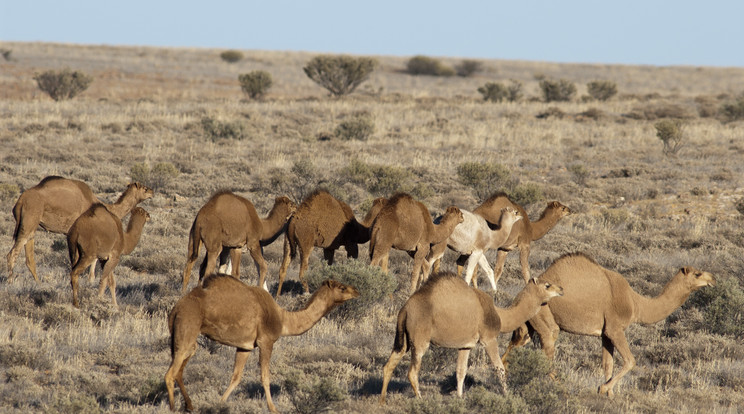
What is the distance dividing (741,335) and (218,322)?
806cm

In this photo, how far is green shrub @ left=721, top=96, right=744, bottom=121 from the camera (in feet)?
124

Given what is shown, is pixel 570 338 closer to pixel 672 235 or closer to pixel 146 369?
pixel 146 369

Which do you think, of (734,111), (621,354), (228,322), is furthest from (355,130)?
(228,322)

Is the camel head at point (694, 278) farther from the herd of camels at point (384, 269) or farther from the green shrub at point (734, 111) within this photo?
the green shrub at point (734, 111)

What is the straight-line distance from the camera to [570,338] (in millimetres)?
11688

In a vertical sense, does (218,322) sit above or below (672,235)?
above

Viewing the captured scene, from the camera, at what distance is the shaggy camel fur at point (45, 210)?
1340 cm

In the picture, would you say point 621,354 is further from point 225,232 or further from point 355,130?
point 355,130

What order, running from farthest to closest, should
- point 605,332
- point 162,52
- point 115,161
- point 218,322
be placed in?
point 162,52 < point 115,161 < point 605,332 < point 218,322

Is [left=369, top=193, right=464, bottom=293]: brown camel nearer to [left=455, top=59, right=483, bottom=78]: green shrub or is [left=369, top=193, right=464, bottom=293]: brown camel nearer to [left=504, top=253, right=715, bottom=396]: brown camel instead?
[left=504, top=253, right=715, bottom=396]: brown camel

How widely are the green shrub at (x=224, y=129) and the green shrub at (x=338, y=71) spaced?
16.5 metres

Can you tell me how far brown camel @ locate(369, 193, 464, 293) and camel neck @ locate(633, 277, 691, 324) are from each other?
385 centimetres

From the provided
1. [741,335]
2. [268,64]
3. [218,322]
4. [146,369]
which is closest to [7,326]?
[146,369]

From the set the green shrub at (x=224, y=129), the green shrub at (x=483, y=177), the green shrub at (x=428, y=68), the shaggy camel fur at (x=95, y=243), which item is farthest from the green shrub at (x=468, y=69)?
the shaggy camel fur at (x=95, y=243)
